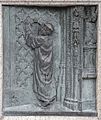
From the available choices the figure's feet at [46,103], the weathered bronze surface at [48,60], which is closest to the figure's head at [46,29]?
the weathered bronze surface at [48,60]

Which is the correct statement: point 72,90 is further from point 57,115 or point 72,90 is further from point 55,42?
point 55,42

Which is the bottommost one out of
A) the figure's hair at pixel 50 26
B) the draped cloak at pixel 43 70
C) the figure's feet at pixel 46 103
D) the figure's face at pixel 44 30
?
the figure's feet at pixel 46 103

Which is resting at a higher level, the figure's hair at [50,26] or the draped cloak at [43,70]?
the figure's hair at [50,26]

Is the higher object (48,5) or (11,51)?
(48,5)

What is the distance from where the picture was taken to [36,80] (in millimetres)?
4434

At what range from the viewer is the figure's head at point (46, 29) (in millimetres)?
4379

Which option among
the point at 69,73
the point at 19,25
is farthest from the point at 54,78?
the point at 19,25

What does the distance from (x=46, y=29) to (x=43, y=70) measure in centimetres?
54

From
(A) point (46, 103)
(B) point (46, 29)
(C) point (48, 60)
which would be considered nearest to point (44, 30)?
(B) point (46, 29)

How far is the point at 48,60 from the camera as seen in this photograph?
440 cm

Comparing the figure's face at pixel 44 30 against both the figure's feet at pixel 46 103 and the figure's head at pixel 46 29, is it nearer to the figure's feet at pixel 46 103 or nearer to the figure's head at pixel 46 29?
the figure's head at pixel 46 29

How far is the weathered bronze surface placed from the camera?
436cm

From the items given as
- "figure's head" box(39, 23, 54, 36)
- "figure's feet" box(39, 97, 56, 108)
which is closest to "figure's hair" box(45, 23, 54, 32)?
"figure's head" box(39, 23, 54, 36)

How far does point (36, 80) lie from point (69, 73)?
1.46 feet
